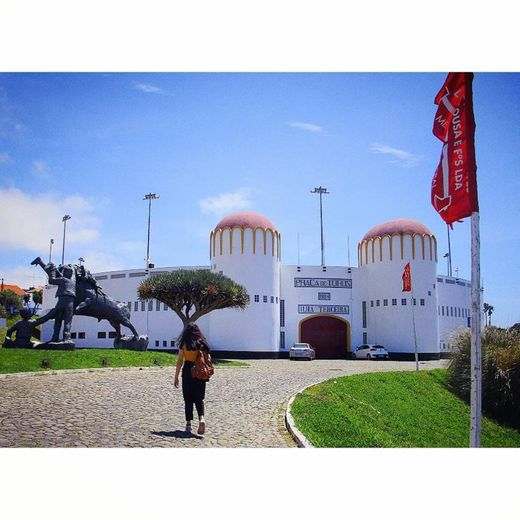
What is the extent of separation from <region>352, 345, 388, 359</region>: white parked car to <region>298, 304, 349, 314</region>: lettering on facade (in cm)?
269

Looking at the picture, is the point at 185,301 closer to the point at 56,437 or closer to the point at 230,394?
the point at 230,394

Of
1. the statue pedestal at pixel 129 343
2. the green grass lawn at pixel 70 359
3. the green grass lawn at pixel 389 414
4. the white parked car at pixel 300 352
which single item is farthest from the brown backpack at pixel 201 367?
the white parked car at pixel 300 352

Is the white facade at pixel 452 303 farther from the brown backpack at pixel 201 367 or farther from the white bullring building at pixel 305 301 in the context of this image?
the brown backpack at pixel 201 367

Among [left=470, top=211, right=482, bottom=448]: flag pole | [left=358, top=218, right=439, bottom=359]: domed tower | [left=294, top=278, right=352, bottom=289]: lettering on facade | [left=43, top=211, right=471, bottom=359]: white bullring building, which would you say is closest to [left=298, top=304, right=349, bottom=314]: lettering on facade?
[left=43, top=211, right=471, bottom=359]: white bullring building

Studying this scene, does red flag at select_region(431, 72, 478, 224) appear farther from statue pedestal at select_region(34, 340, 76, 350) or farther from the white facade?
the white facade

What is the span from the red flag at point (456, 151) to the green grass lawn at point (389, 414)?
3.68 m

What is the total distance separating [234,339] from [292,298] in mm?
4976

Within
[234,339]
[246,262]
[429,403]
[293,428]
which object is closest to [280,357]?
[234,339]

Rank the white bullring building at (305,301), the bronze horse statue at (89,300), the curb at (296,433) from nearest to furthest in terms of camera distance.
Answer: the curb at (296,433) < the bronze horse statue at (89,300) < the white bullring building at (305,301)

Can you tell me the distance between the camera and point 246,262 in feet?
97.1

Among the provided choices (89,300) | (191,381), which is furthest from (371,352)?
(191,381)

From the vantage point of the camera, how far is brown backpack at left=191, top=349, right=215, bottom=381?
653 centimetres

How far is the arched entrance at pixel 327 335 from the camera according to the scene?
3244cm

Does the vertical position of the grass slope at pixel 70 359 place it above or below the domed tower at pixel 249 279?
below
